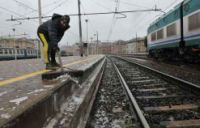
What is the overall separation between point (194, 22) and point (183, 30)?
223 centimetres

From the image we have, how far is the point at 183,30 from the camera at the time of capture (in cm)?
1562

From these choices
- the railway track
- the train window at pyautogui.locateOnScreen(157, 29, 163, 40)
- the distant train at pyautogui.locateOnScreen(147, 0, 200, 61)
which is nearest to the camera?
the railway track

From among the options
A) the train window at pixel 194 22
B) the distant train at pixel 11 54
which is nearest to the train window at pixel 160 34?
the train window at pixel 194 22

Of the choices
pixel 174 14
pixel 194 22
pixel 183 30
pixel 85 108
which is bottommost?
pixel 85 108

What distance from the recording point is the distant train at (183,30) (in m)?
13.4

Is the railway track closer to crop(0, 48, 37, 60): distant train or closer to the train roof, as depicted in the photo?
the train roof

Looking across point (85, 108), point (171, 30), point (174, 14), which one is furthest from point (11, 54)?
point (85, 108)

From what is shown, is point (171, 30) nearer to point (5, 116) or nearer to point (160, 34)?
point (160, 34)

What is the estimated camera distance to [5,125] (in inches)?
115

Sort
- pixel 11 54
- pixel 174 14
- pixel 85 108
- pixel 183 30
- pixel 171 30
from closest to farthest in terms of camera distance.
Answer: pixel 85 108, pixel 183 30, pixel 174 14, pixel 171 30, pixel 11 54

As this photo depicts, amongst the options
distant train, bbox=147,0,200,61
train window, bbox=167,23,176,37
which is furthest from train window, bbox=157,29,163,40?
train window, bbox=167,23,176,37

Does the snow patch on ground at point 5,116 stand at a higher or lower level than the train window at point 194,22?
lower

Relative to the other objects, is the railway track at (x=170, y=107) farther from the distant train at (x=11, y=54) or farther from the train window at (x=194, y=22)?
the distant train at (x=11, y=54)

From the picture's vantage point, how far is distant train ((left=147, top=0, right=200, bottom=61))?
43.8ft
